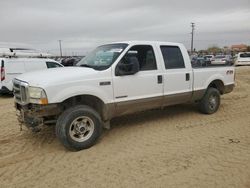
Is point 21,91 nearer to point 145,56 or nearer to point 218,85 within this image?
point 145,56

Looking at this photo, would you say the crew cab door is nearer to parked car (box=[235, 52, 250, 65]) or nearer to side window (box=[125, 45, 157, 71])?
side window (box=[125, 45, 157, 71])

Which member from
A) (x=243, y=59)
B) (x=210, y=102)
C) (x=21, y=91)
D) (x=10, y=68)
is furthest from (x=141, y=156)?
(x=243, y=59)

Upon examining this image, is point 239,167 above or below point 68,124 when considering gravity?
below

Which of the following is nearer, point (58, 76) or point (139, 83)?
point (58, 76)

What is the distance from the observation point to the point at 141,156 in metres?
4.43

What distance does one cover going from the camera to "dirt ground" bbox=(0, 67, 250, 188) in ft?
12.0

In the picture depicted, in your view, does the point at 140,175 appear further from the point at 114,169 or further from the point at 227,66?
the point at 227,66

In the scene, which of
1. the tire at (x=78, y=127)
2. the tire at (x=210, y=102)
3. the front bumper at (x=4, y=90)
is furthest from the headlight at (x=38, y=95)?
the front bumper at (x=4, y=90)

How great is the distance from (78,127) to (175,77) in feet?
8.69

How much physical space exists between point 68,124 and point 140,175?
1.62m

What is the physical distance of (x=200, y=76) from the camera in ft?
22.1

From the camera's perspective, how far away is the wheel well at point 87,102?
4.96 meters

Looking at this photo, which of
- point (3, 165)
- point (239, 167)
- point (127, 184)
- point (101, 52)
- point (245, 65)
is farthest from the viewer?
point (245, 65)

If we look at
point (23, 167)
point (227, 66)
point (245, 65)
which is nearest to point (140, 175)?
point (23, 167)
